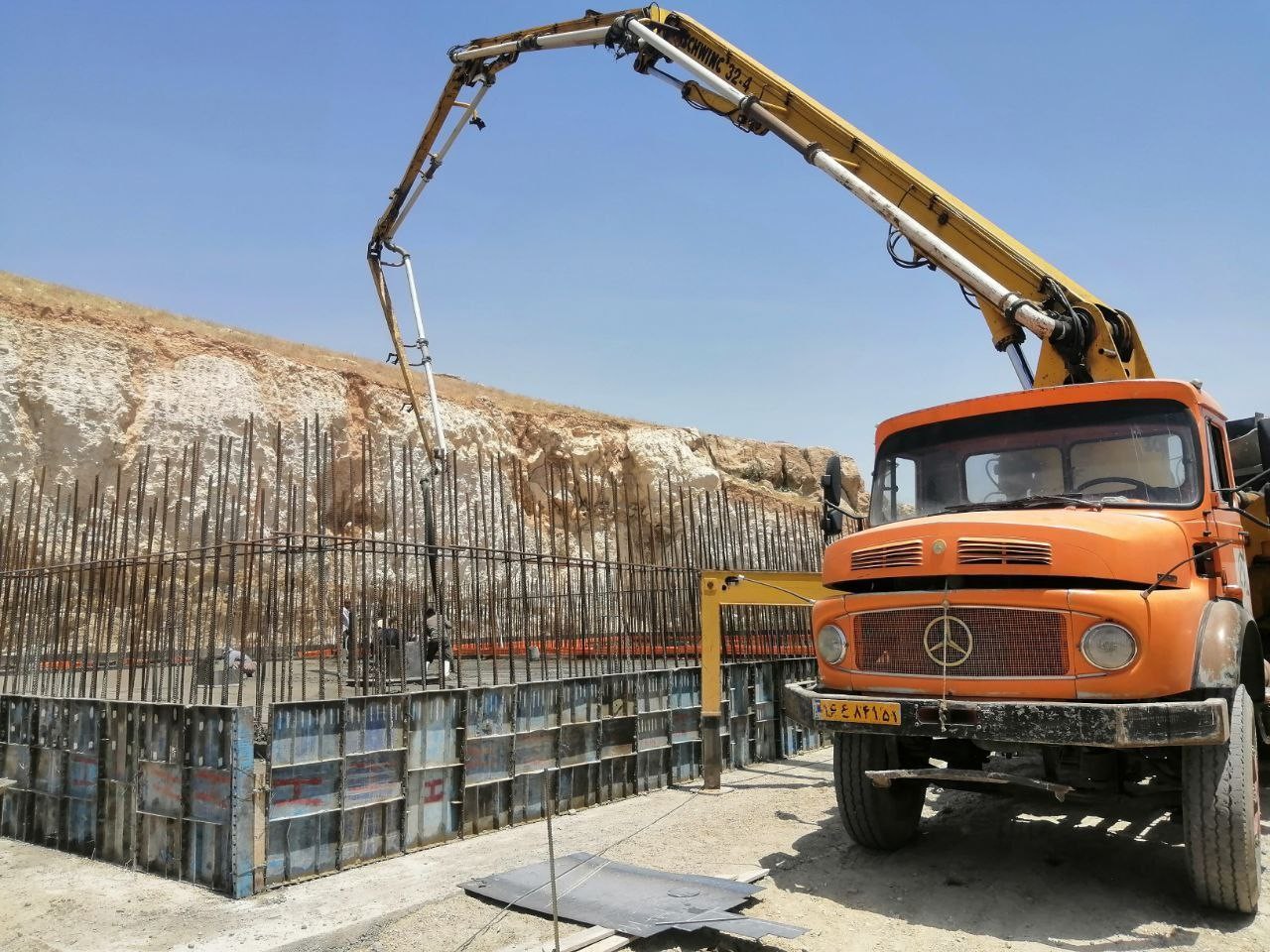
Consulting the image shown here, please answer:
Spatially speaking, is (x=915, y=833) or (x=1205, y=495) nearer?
(x=1205, y=495)

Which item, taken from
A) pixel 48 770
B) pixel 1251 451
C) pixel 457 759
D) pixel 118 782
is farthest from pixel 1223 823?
pixel 48 770

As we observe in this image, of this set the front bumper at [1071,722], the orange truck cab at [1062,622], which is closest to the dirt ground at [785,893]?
the orange truck cab at [1062,622]

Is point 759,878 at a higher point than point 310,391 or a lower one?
lower

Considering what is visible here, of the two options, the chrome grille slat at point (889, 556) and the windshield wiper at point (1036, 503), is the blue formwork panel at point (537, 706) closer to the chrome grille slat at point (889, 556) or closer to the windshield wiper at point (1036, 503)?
the chrome grille slat at point (889, 556)

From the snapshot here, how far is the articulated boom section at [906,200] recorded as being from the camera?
8.24m

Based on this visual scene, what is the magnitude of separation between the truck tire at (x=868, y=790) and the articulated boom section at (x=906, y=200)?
3946 mm

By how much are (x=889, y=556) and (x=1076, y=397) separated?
1.71 metres

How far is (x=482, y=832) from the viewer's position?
783cm

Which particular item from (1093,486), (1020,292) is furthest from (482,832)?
(1020,292)

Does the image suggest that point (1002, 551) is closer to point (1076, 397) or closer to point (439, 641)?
point (1076, 397)

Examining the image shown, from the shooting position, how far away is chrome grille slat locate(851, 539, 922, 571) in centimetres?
563

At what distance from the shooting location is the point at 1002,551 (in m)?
5.31

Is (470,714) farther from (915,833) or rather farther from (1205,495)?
(1205,495)

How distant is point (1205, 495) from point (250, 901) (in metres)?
6.72
